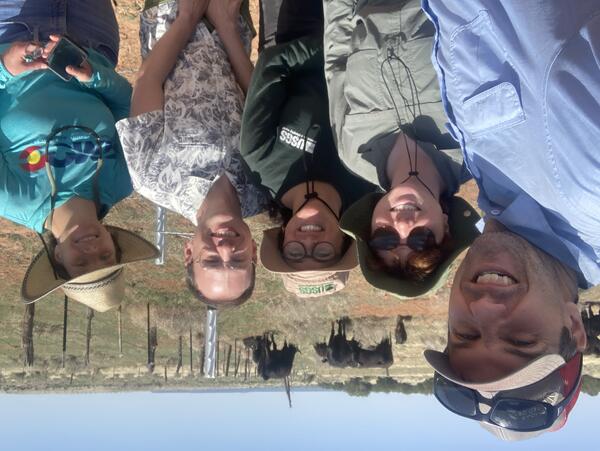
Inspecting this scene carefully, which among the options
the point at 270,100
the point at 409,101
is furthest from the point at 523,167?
the point at 270,100

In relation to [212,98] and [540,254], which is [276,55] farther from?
[540,254]

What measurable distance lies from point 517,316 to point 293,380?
26.0ft

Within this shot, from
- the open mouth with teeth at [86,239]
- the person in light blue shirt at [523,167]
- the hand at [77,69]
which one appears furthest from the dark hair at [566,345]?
the hand at [77,69]

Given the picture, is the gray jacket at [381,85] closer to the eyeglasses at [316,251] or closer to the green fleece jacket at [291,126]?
the green fleece jacket at [291,126]

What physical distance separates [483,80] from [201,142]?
6.60 ft

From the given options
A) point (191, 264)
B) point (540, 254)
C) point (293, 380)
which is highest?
point (540, 254)

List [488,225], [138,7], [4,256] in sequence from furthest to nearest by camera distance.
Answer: [4,256] < [138,7] < [488,225]

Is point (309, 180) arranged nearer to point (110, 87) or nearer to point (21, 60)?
point (110, 87)

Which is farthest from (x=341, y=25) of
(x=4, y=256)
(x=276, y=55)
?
(x=4, y=256)

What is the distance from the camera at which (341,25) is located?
3350 millimetres

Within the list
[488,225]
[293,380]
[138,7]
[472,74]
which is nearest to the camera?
[472,74]

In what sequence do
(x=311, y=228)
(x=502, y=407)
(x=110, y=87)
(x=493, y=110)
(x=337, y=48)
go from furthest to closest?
(x=110, y=87), (x=311, y=228), (x=337, y=48), (x=502, y=407), (x=493, y=110)

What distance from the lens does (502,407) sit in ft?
8.23

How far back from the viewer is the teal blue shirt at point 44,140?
3.70m
